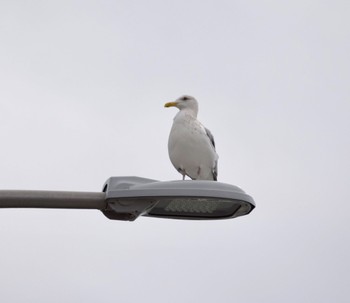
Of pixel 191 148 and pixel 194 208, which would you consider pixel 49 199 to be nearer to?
pixel 194 208

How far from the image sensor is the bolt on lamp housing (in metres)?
4.68

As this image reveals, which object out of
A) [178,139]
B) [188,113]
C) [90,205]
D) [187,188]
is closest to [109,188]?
[90,205]

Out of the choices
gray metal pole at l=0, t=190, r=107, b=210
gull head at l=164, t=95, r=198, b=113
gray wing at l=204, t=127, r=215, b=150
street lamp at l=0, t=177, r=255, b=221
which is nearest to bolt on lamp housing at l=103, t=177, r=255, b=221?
street lamp at l=0, t=177, r=255, b=221

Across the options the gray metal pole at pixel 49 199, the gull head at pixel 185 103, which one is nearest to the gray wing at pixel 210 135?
the gull head at pixel 185 103

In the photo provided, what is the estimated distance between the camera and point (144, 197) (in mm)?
4715

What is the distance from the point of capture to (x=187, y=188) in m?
4.69

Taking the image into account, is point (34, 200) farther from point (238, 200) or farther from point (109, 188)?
point (238, 200)

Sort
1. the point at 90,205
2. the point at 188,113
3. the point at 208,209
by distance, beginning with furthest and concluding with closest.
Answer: the point at 188,113
the point at 208,209
the point at 90,205

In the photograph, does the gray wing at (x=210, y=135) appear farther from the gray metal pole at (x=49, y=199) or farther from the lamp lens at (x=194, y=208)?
the gray metal pole at (x=49, y=199)

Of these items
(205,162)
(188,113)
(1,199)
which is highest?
(188,113)

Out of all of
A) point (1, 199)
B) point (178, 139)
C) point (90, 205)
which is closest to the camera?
point (1, 199)

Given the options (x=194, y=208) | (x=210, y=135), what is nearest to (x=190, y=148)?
(x=210, y=135)

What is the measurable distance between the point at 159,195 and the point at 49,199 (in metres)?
0.75

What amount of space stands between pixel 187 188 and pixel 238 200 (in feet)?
1.18
